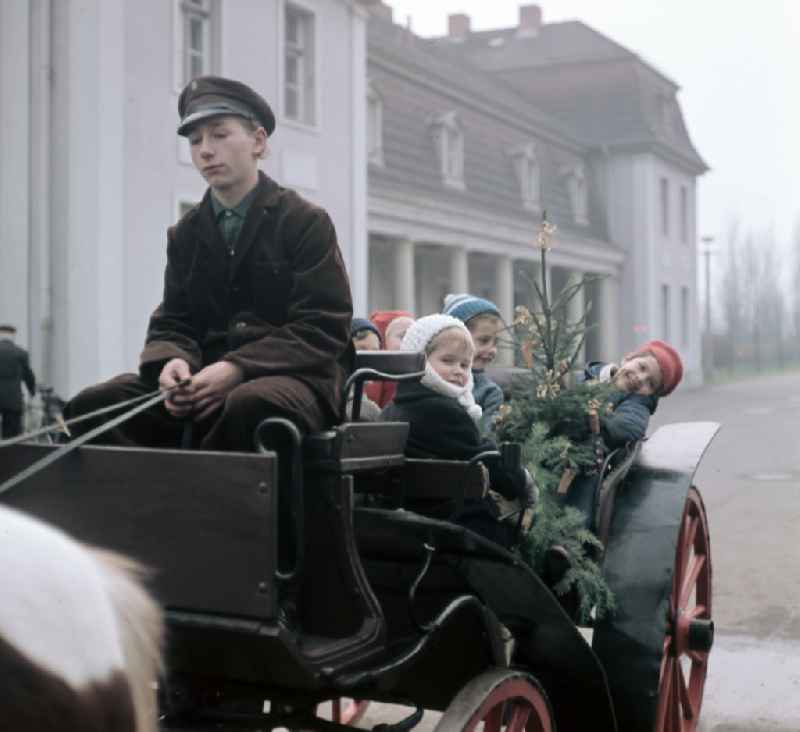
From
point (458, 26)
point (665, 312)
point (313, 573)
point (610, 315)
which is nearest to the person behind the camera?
point (313, 573)

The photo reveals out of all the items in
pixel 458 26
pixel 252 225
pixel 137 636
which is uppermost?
pixel 458 26

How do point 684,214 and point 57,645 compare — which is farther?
point 684,214

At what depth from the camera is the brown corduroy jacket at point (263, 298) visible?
2771mm

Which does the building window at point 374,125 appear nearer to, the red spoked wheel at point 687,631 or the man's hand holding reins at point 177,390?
the red spoked wheel at point 687,631

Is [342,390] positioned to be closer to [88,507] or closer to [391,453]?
[391,453]

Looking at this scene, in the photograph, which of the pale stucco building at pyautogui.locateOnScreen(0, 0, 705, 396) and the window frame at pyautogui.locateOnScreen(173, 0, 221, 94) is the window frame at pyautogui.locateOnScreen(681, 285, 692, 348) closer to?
the pale stucco building at pyautogui.locateOnScreen(0, 0, 705, 396)

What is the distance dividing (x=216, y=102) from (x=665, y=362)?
82.5 inches

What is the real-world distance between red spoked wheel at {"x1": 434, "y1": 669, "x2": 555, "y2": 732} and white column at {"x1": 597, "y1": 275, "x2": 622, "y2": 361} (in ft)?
105

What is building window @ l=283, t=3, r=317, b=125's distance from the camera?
1727cm

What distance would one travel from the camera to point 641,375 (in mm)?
4312

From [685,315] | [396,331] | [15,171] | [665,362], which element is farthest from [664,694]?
[685,315]

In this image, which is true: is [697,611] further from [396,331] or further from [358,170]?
[358,170]

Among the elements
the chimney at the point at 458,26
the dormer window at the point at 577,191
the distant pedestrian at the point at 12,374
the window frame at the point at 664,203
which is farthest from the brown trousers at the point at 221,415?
the chimney at the point at 458,26

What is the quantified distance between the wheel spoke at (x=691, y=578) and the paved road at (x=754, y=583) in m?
0.65
